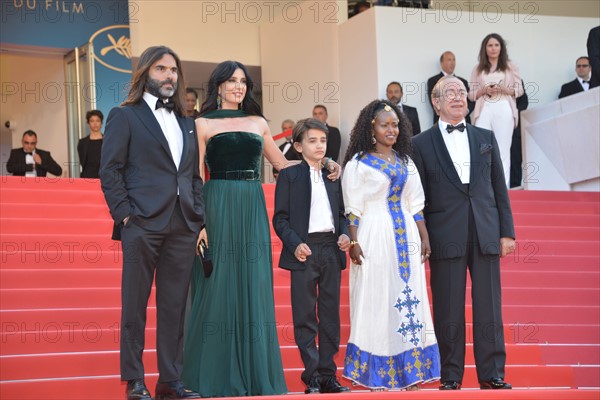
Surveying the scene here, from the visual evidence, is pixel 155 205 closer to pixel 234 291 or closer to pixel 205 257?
pixel 205 257

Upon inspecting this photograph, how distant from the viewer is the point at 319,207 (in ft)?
19.7

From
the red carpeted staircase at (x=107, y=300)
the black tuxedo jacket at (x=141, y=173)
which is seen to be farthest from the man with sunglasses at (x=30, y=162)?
the black tuxedo jacket at (x=141, y=173)

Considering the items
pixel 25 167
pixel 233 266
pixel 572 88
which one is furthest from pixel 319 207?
pixel 572 88

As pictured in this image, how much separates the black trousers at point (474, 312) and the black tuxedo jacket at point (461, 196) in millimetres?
56

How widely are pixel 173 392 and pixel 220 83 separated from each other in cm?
170

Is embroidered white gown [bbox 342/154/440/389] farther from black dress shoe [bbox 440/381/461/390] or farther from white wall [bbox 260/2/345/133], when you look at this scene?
white wall [bbox 260/2/345/133]

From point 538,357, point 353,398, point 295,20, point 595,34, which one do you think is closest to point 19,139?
point 295,20

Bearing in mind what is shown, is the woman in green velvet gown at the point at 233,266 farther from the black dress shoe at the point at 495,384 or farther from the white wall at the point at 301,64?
the white wall at the point at 301,64

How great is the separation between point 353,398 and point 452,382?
90cm

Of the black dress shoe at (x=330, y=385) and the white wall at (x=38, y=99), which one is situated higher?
the white wall at (x=38, y=99)

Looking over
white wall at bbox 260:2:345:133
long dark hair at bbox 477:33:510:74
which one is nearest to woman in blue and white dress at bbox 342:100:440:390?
long dark hair at bbox 477:33:510:74

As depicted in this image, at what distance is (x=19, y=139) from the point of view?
18.6 m

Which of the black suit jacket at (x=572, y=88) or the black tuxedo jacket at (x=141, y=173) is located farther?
the black suit jacket at (x=572, y=88)

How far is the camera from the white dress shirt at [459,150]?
241 inches
